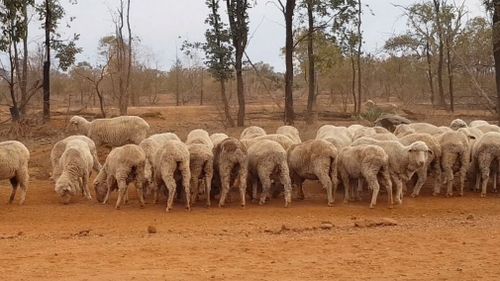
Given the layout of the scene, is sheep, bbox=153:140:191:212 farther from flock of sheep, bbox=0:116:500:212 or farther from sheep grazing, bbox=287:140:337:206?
sheep grazing, bbox=287:140:337:206

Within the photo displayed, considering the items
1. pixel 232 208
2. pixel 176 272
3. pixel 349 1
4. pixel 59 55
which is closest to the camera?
pixel 176 272

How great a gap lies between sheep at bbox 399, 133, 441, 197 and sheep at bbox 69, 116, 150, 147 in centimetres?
811

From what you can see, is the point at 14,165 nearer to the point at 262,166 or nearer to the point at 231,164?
the point at 231,164

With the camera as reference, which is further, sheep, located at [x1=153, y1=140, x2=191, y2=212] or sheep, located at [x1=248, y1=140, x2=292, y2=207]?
sheep, located at [x1=248, y1=140, x2=292, y2=207]

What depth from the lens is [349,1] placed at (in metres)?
26.3

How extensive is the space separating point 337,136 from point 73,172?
6.67 m

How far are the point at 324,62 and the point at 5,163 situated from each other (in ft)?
56.5

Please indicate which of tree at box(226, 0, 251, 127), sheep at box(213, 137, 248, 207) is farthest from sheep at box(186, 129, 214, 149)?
tree at box(226, 0, 251, 127)

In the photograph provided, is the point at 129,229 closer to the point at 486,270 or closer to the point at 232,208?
the point at 232,208

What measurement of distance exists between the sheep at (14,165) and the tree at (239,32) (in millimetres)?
13627

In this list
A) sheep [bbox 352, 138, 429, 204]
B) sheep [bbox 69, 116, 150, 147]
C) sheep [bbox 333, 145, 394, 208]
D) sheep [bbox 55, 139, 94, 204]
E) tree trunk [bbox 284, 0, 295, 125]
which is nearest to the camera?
sheep [bbox 333, 145, 394, 208]

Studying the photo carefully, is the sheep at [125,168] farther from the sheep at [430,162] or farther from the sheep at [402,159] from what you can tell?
the sheep at [430,162]

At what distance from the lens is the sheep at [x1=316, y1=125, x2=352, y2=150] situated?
15102mm

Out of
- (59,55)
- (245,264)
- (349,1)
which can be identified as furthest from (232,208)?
(59,55)
